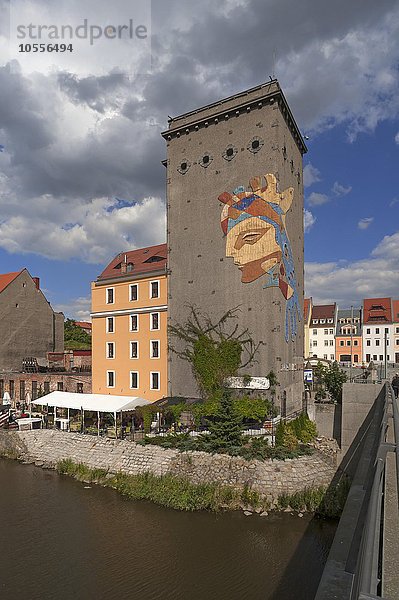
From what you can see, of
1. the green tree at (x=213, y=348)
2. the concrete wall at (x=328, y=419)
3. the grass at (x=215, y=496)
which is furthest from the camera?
the green tree at (x=213, y=348)

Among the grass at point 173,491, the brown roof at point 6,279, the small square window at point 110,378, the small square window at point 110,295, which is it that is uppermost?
the brown roof at point 6,279

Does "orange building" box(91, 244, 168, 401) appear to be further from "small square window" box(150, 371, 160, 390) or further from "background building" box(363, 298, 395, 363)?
"background building" box(363, 298, 395, 363)

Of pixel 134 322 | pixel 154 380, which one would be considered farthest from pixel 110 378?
pixel 134 322

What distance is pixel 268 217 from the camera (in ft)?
87.2

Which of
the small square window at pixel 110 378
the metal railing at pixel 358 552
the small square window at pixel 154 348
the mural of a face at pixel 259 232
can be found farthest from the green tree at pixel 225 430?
the metal railing at pixel 358 552

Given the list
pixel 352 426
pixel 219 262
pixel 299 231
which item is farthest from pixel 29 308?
pixel 352 426

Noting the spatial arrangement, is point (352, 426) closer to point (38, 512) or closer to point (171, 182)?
point (38, 512)

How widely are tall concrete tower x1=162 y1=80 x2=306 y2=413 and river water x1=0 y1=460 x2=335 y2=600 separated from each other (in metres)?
11.2

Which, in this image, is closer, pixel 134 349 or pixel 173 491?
pixel 173 491

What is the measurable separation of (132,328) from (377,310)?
48720 mm

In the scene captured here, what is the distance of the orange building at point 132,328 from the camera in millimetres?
30406

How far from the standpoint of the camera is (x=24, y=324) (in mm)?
44781

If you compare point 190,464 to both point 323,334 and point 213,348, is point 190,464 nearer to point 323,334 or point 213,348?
point 213,348

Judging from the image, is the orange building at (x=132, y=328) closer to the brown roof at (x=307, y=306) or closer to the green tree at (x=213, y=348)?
the green tree at (x=213, y=348)
